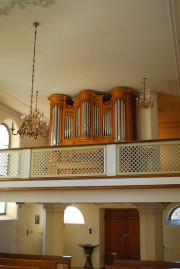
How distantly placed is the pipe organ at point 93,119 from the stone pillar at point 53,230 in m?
2.82

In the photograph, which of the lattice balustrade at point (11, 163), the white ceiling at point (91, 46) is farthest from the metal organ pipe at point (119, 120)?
the lattice balustrade at point (11, 163)

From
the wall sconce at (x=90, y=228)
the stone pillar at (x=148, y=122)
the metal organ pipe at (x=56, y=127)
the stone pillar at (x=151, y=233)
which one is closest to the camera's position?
the stone pillar at (x=151, y=233)

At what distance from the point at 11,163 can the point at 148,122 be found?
4.89 meters

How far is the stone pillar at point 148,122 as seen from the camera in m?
11.3

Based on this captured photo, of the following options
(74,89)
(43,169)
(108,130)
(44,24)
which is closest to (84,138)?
(108,130)

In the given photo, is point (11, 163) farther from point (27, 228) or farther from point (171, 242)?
point (171, 242)

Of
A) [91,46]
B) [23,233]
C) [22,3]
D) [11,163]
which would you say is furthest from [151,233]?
[22,3]

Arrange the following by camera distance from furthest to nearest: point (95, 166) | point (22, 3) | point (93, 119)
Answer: point (93, 119) < point (95, 166) < point (22, 3)

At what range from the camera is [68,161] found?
8.64 meters

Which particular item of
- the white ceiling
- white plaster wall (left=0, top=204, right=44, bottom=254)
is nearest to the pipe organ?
the white ceiling

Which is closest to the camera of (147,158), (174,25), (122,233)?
(174,25)

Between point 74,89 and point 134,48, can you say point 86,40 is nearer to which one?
point 134,48

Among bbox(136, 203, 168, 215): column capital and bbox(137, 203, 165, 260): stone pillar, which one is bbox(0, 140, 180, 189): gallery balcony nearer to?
bbox(136, 203, 168, 215): column capital

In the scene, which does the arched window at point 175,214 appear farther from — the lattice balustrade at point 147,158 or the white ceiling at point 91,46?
the lattice balustrade at point 147,158
